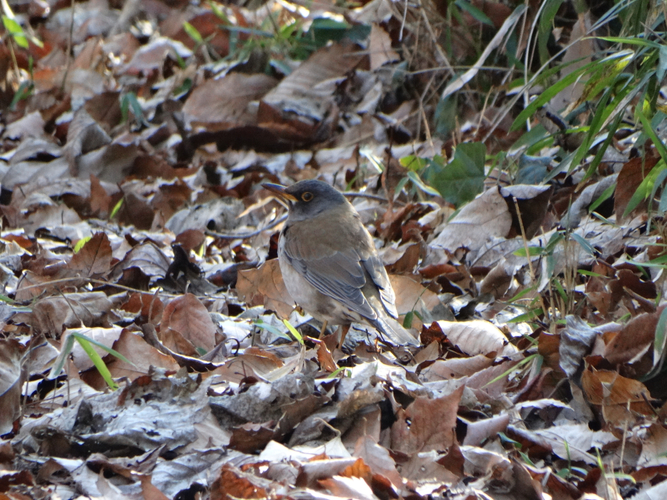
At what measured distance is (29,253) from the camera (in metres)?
5.90

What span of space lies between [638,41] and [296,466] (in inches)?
103

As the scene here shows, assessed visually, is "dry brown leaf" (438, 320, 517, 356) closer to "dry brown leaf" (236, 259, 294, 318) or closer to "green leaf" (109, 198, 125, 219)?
"dry brown leaf" (236, 259, 294, 318)

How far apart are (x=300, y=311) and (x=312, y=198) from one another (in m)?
0.91

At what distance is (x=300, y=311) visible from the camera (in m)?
5.90

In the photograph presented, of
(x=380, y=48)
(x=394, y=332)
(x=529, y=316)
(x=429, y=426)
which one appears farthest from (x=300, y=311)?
(x=380, y=48)

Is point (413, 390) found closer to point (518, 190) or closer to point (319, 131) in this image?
point (518, 190)

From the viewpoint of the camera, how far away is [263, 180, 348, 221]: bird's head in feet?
20.3

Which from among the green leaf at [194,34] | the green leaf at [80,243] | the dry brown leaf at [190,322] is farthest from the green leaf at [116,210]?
the green leaf at [194,34]

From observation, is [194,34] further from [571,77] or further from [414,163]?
[571,77]

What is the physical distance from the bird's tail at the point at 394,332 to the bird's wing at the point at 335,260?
29 cm

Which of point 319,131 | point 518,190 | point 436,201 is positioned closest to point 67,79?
point 319,131

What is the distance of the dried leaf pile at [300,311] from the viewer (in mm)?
3064

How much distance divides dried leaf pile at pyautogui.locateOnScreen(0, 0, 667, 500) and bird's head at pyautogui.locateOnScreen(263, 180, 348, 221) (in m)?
0.44

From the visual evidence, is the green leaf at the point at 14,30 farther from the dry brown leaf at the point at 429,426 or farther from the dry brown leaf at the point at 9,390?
the dry brown leaf at the point at 429,426
